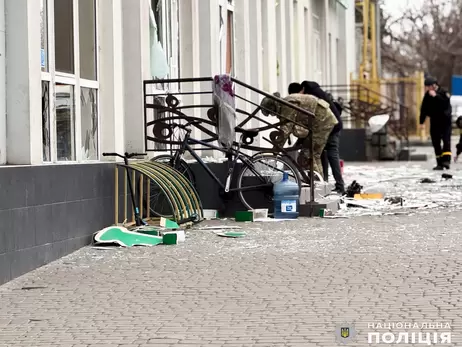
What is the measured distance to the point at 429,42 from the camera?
87375mm

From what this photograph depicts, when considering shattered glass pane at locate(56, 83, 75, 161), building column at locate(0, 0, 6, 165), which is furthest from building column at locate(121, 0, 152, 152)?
building column at locate(0, 0, 6, 165)

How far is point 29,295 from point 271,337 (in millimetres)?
2548

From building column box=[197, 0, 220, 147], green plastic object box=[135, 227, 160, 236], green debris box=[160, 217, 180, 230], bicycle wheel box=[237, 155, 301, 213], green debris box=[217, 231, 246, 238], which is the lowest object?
green debris box=[217, 231, 246, 238]

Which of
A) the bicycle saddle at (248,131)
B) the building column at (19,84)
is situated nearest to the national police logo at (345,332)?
the building column at (19,84)

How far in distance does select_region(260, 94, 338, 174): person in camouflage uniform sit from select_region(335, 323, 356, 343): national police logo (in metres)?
8.12

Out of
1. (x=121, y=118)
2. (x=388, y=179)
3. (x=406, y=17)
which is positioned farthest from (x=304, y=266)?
(x=406, y=17)

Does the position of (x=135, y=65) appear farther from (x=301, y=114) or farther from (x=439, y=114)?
(x=439, y=114)

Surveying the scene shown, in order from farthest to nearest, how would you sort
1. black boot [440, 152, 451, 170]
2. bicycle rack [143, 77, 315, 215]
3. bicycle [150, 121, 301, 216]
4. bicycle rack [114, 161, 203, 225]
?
black boot [440, 152, 451, 170] → bicycle [150, 121, 301, 216] → bicycle rack [143, 77, 315, 215] → bicycle rack [114, 161, 203, 225]

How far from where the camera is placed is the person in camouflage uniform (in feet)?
51.8

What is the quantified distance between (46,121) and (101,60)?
1.94 metres

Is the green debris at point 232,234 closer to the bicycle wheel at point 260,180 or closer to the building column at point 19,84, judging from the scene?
the bicycle wheel at point 260,180

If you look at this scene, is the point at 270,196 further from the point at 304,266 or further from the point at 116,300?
the point at 116,300

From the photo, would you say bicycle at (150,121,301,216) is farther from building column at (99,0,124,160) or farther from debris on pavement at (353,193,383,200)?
debris on pavement at (353,193,383,200)

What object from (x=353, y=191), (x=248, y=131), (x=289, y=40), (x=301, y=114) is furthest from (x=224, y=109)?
(x=289, y=40)
